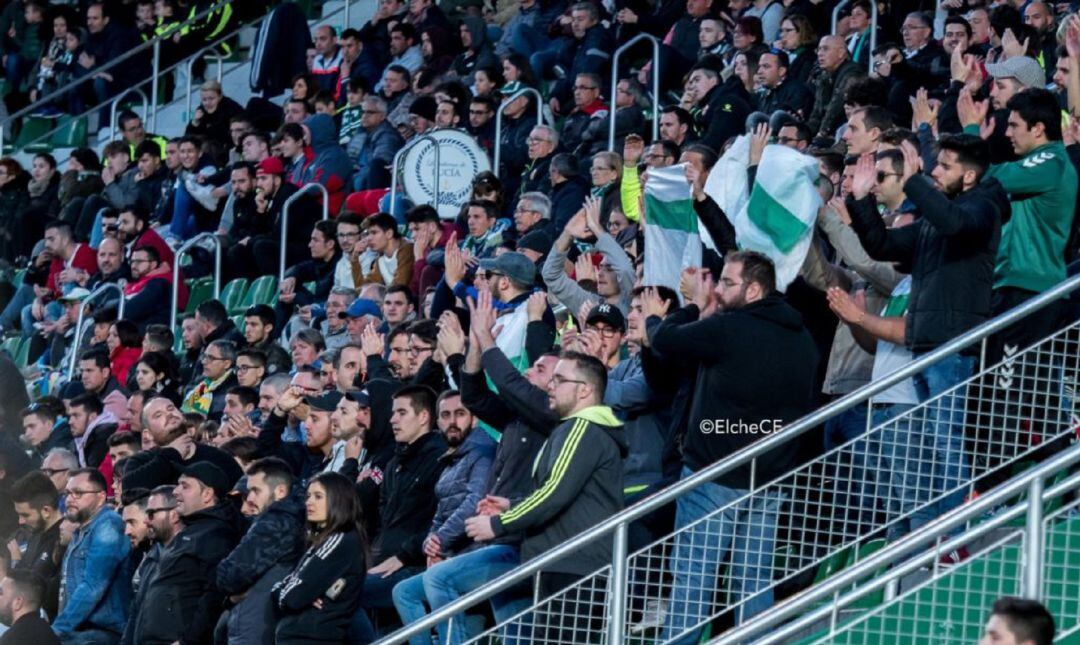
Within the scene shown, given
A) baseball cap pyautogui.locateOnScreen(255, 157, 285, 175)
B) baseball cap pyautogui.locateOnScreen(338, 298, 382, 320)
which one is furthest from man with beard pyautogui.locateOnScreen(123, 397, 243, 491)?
baseball cap pyautogui.locateOnScreen(255, 157, 285, 175)

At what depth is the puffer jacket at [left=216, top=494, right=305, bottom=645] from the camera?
10297mm

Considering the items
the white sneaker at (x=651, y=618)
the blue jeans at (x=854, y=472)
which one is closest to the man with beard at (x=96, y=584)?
the white sneaker at (x=651, y=618)

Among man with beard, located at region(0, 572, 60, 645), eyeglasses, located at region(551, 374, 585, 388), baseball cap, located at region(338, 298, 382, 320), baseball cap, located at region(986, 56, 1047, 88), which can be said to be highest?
baseball cap, located at region(986, 56, 1047, 88)

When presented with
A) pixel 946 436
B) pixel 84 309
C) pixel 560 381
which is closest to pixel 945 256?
pixel 946 436

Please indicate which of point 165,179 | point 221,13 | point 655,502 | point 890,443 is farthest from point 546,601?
point 221,13

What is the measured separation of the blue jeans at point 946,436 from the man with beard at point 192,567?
12.8ft

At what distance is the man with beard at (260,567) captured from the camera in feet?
33.7

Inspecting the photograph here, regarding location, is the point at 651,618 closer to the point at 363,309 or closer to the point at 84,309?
the point at 363,309

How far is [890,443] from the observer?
336 inches

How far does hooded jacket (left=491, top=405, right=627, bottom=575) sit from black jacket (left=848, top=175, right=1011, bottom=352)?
52.7 inches

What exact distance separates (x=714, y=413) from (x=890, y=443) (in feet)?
2.60

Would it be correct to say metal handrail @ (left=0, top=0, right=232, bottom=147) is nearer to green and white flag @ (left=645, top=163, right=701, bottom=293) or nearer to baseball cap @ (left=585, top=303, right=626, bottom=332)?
green and white flag @ (left=645, top=163, right=701, bottom=293)

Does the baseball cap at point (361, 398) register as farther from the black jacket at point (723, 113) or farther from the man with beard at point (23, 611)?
the black jacket at point (723, 113)

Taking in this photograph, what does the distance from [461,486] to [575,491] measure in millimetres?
1457
